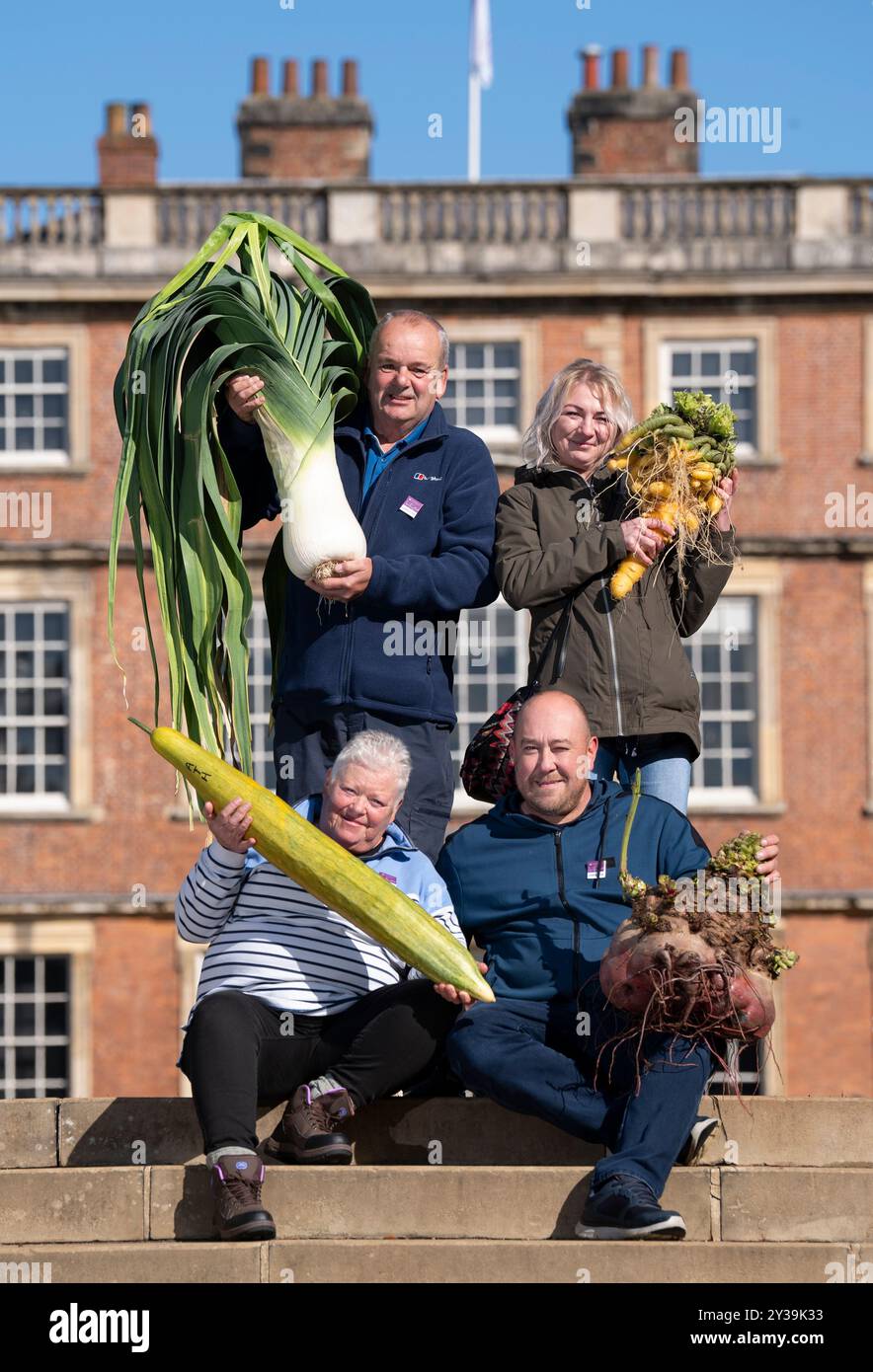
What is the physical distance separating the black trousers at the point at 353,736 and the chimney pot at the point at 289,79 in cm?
2034

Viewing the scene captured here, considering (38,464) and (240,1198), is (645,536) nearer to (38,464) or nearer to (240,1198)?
(240,1198)

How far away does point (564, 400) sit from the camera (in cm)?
A: 590

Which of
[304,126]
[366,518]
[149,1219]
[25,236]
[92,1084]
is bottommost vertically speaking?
[92,1084]

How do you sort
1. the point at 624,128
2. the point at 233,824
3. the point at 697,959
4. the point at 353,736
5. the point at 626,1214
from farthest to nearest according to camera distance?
the point at 624,128 → the point at 353,736 → the point at 233,824 → the point at 697,959 → the point at 626,1214

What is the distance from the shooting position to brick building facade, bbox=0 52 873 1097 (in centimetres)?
2073

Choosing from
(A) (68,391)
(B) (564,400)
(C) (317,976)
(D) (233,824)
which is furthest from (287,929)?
(A) (68,391)

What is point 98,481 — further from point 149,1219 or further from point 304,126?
point 149,1219

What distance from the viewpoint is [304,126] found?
24891mm

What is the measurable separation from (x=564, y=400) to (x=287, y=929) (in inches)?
66.8

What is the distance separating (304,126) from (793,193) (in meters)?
6.50

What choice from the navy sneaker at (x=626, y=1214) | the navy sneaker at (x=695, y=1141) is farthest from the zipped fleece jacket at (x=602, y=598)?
the navy sneaker at (x=626, y=1214)

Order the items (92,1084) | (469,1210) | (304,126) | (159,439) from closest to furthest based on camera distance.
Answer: (469,1210)
(159,439)
(92,1084)
(304,126)

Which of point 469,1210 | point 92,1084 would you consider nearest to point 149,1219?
point 469,1210

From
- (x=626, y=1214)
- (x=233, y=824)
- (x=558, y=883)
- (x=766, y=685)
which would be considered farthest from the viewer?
(x=766, y=685)
